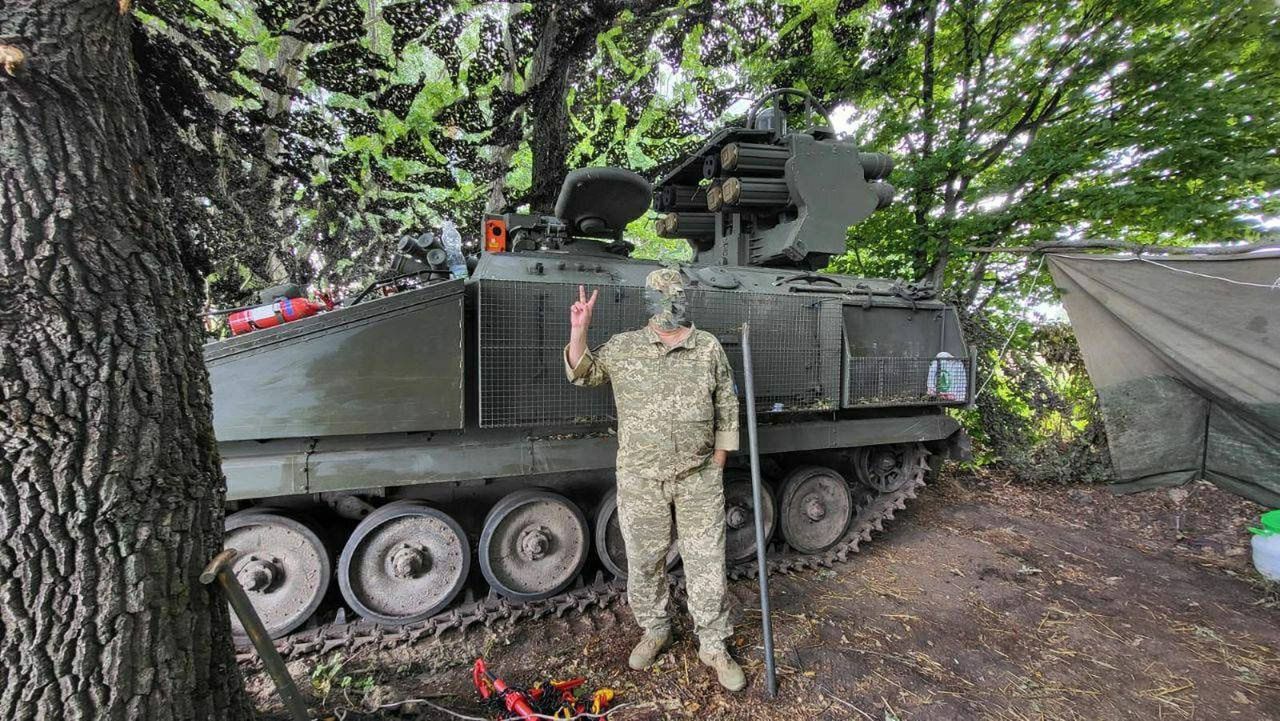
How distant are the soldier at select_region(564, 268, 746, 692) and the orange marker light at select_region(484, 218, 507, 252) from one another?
1.15m

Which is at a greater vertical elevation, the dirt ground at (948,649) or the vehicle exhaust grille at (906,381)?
the vehicle exhaust grille at (906,381)

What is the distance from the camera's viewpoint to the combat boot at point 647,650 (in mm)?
2793

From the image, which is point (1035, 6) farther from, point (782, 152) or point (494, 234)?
point (494, 234)

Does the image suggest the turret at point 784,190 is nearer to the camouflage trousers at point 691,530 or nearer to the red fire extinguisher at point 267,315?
the camouflage trousers at point 691,530

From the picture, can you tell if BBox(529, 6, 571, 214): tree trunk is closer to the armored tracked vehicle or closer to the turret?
the turret

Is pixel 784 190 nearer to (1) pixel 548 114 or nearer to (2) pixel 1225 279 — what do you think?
(2) pixel 1225 279

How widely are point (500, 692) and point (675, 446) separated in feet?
5.02

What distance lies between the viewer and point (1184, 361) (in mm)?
4730

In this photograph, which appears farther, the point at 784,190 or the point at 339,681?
the point at 784,190

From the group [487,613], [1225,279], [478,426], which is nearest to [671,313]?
[478,426]

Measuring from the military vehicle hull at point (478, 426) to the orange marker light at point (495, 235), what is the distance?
302 mm

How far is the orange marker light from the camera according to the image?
3479 millimetres

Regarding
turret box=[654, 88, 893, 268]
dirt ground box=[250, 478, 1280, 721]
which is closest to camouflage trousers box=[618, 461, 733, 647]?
dirt ground box=[250, 478, 1280, 721]

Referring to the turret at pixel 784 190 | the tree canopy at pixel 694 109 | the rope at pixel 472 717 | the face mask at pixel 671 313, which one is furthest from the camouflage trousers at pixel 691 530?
the tree canopy at pixel 694 109
